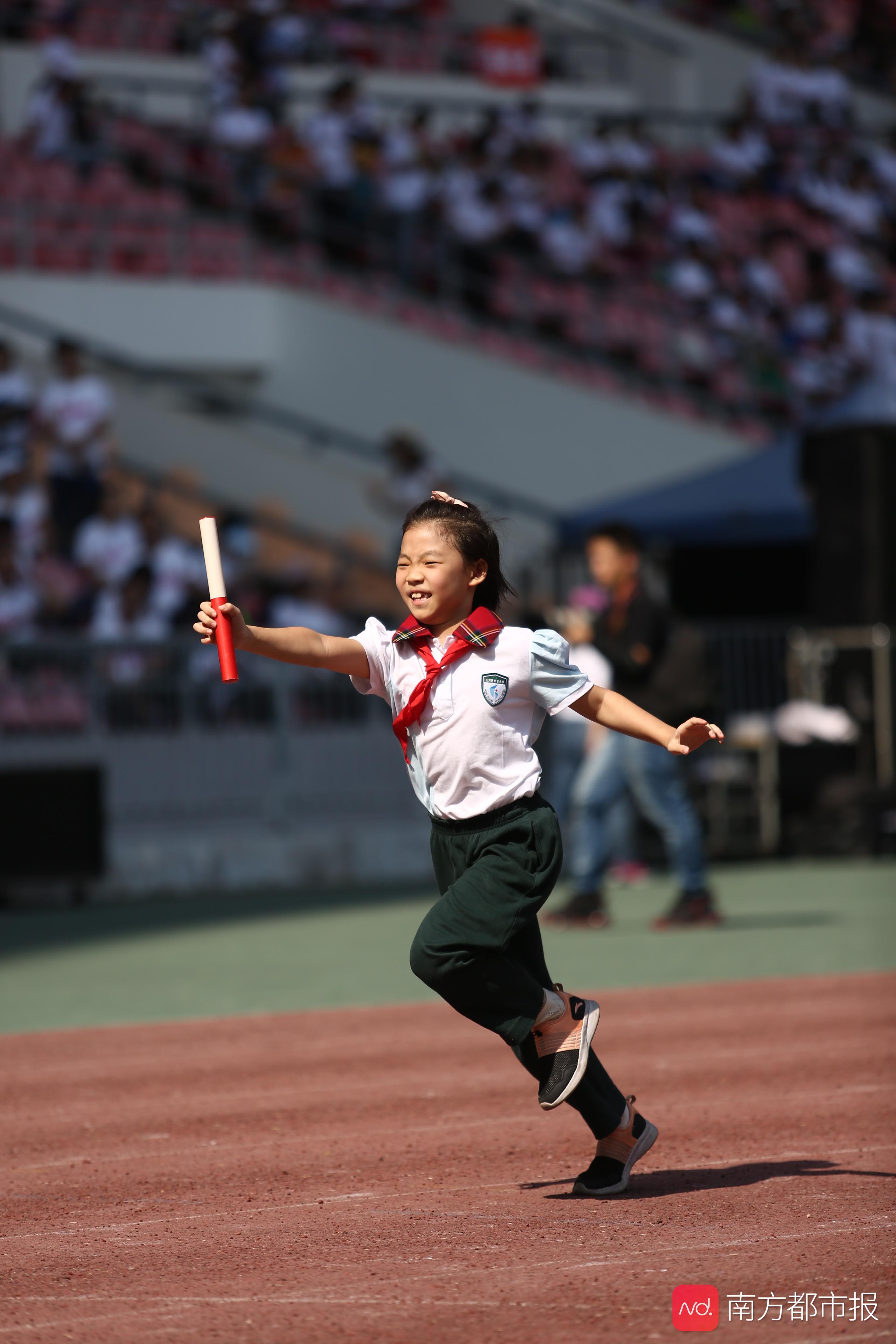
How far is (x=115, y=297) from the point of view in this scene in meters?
20.6

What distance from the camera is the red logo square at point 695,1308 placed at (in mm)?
3510

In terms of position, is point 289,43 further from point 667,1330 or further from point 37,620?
point 667,1330

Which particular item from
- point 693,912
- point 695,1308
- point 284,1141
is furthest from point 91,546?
point 695,1308

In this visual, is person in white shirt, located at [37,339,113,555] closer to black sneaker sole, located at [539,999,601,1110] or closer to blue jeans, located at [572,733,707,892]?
blue jeans, located at [572,733,707,892]

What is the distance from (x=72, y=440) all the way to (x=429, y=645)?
12442 mm

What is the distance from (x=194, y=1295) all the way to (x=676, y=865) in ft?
24.0

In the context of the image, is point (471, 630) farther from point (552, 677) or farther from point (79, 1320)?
point (79, 1320)

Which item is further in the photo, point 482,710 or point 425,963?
point 482,710

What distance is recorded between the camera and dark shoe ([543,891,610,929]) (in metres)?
11.1

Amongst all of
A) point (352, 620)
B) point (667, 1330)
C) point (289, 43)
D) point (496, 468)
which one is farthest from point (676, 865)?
point (289, 43)

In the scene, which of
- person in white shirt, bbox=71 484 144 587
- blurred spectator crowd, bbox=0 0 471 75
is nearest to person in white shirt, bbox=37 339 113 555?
person in white shirt, bbox=71 484 144 587

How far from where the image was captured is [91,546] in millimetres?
15836

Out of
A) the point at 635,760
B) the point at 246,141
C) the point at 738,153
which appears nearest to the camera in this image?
the point at 635,760

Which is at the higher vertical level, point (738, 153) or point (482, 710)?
point (738, 153)
